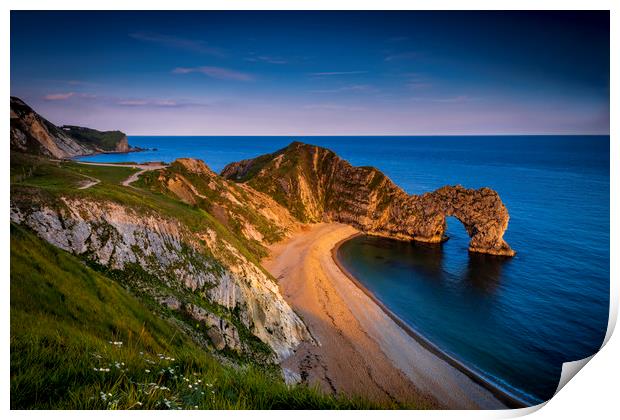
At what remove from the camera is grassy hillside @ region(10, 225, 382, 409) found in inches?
152

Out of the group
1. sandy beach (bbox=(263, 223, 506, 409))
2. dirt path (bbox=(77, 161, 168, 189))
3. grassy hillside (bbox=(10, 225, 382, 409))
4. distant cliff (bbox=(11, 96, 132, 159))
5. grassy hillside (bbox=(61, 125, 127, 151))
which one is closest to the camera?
grassy hillside (bbox=(10, 225, 382, 409))

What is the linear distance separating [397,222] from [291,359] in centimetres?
3179

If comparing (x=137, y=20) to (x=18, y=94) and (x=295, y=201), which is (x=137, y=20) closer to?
(x=18, y=94)

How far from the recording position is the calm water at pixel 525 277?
9.66 metres

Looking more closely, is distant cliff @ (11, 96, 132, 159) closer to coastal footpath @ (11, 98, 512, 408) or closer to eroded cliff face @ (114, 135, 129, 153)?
coastal footpath @ (11, 98, 512, 408)

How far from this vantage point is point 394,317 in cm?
2078

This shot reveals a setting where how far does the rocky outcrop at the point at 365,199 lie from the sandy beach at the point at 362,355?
17.6 meters

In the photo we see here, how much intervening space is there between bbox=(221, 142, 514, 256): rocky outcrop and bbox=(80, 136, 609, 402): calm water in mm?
2766

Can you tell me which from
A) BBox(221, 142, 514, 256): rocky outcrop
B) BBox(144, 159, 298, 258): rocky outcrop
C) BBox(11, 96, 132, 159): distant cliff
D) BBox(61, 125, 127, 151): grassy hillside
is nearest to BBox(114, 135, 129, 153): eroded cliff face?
BBox(11, 96, 132, 159): distant cliff

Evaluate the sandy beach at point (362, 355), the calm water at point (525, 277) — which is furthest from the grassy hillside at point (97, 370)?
the calm water at point (525, 277)

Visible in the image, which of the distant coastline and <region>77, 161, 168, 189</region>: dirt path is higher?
<region>77, 161, 168, 189</region>: dirt path

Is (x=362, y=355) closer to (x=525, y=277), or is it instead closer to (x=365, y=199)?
(x=525, y=277)

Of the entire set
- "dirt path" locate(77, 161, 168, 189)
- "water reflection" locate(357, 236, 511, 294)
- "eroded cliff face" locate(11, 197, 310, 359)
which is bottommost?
"water reflection" locate(357, 236, 511, 294)

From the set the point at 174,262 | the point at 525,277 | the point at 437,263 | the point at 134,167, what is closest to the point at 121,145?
the point at 134,167
